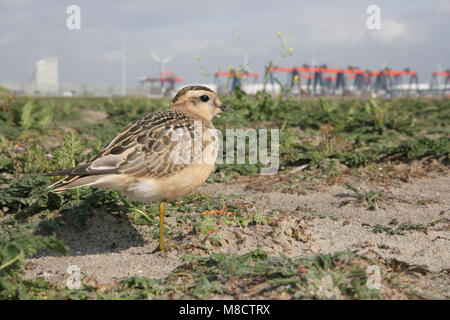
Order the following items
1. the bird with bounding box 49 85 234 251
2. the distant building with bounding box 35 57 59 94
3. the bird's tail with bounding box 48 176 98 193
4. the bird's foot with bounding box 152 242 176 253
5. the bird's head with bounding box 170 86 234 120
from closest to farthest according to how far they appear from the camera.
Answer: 1. the bird's tail with bounding box 48 176 98 193
2. the bird with bounding box 49 85 234 251
3. the bird's foot with bounding box 152 242 176 253
4. the bird's head with bounding box 170 86 234 120
5. the distant building with bounding box 35 57 59 94

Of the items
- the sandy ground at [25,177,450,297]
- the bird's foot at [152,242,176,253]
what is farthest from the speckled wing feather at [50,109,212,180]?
the sandy ground at [25,177,450,297]

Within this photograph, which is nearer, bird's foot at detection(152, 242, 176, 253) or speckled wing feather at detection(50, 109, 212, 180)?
speckled wing feather at detection(50, 109, 212, 180)

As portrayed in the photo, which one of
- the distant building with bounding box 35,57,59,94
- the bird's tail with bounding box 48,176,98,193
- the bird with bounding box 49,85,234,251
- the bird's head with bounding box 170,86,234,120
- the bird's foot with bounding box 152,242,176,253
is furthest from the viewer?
the distant building with bounding box 35,57,59,94

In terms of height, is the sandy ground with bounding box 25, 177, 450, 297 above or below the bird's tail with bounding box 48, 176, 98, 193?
below

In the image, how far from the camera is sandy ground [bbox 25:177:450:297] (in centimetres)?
391

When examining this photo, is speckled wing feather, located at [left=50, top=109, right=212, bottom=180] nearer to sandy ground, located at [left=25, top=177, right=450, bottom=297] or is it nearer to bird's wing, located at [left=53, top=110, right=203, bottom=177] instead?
bird's wing, located at [left=53, top=110, right=203, bottom=177]

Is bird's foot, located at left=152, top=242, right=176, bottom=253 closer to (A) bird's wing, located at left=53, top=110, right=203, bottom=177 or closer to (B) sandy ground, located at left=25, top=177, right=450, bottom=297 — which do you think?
(B) sandy ground, located at left=25, top=177, right=450, bottom=297

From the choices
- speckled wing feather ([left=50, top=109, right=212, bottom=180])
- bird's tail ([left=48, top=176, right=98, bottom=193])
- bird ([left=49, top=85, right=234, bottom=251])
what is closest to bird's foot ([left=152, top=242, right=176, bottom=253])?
bird ([left=49, top=85, right=234, bottom=251])

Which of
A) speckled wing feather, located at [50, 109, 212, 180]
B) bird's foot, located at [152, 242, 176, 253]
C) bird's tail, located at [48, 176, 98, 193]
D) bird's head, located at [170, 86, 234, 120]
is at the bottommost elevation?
bird's foot, located at [152, 242, 176, 253]

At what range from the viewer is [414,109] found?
13.9 meters

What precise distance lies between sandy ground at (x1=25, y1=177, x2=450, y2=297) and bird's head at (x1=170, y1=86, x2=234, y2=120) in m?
1.36
